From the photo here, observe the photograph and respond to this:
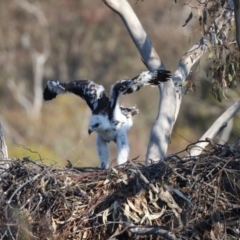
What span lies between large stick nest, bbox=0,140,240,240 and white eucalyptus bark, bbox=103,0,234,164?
1.80 metres

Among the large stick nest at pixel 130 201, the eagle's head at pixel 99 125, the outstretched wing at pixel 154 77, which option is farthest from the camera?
the eagle's head at pixel 99 125

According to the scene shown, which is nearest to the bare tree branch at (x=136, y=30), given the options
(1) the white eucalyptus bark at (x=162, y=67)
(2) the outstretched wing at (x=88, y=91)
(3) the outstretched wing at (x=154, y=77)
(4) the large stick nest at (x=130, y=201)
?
(1) the white eucalyptus bark at (x=162, y=67)

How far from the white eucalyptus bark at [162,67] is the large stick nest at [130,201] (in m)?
1.80

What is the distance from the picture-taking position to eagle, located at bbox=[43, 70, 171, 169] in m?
10.0

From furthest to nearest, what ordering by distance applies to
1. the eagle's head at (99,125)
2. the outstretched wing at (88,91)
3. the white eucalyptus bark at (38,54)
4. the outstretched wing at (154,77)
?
the white eucalyptus bark at (38,54) < the outstretched wing at (88,91) < the eagle's head at (99,125) < the outstretched wing at (154,77)

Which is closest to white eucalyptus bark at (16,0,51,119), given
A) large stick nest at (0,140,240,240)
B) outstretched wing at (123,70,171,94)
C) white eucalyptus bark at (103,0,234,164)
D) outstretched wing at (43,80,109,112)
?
outstretched wing at (43,80,109,112)

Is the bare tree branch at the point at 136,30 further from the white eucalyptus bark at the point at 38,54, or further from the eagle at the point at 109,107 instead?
the white eucalyptus bark at the point at 38,54

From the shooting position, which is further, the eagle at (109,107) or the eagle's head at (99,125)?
the eagle's head at (99,125)

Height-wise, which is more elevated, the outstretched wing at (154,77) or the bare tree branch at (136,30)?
the bare tree branch at (136,30)

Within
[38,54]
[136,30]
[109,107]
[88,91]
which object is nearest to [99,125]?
[109,107]

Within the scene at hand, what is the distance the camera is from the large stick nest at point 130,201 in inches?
300

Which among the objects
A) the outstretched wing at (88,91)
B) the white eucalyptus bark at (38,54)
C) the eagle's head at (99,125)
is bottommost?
the eagle's head at (99,125)

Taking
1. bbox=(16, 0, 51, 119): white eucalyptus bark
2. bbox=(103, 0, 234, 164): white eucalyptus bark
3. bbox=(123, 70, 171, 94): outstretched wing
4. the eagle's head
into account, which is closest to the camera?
bbox=(123, 70, 171, 94): outstretched wing

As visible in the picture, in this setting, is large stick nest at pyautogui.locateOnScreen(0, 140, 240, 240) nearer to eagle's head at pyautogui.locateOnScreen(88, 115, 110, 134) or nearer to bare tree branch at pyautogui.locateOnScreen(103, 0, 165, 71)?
eagle's head at pyautogui.locateOnScreen(88, 115, 110, 134)
